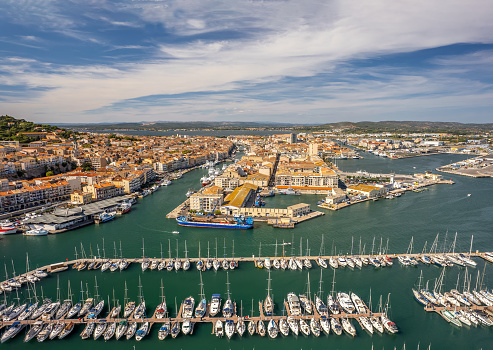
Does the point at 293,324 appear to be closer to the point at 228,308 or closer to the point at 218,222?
the point at 228,308

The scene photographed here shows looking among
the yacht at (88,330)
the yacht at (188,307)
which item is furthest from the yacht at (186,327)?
the yacht at (88,330)

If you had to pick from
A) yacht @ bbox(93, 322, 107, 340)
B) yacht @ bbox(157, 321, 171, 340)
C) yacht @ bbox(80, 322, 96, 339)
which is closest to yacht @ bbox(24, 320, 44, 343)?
yacht @ bbox(80, 322, 96, 339)

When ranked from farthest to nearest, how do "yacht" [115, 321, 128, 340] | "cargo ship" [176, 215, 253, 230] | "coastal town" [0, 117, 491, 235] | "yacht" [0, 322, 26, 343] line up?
"coastal town" [0, 117, 491, 235], "cargo ship" [176, 215, 253, 230], "yacht" [115, 321, 128, 340], "yacht" [0, 322, 26, 343]

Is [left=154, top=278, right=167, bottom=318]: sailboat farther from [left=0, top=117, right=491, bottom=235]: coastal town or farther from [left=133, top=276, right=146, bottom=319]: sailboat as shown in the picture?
[left=0, top=117, right=491, bottom=235]: coastal town

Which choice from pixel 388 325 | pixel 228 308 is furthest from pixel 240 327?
pixel 388 325

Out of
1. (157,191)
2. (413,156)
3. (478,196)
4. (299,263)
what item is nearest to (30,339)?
(299,263)
